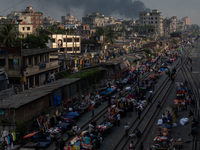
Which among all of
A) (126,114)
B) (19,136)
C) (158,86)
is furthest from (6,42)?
(19,136)

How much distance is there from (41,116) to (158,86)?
2448 cm

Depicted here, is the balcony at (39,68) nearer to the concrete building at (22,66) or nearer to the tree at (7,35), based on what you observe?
the concrete building at (22,66)

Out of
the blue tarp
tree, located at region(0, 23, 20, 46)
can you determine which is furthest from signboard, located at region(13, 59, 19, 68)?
tree, located at region(0, 23, 20, 46)

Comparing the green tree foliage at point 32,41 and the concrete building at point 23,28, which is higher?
the concrete building at point 23,28

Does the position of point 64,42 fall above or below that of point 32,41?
below

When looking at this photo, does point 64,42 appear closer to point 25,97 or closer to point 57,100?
point 57,100

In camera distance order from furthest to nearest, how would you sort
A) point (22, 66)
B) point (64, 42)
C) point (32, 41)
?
point (64, 42) → point (32, 41) → point (22, 66)

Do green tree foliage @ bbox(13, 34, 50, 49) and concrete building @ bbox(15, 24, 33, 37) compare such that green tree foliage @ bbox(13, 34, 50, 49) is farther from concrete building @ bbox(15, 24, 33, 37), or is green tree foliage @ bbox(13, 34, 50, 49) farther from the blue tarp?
concrete building @ bbox(15, 24, 33, 37)

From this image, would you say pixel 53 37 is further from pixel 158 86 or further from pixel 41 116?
pixel 41 116

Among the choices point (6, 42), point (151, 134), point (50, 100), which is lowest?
point (151, 134)

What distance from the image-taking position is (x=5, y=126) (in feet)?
67.2

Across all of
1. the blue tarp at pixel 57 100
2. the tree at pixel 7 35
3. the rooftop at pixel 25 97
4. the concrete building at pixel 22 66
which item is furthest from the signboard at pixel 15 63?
the tree at pixel 7 35

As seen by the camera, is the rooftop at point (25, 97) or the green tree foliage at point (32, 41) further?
the green tree foliage at point (32, 41)

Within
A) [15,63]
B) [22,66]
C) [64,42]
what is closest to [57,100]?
[22,66]
